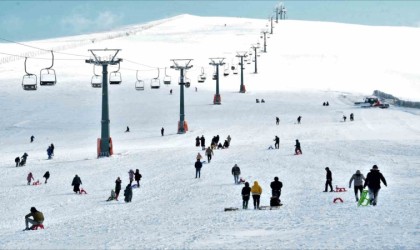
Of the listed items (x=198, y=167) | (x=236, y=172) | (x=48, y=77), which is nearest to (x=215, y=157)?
(x=198, y=167)

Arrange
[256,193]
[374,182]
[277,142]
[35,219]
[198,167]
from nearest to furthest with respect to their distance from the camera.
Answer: [374,182], [35,219], [256,193], [198,167], [277,142]

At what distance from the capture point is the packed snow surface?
49.0 ft

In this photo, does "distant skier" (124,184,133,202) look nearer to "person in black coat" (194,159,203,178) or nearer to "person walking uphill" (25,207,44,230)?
"person walking uphill" (25,207,44,230)

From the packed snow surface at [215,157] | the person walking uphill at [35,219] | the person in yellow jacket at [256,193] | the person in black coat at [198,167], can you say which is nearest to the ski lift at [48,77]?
the packed snow surface at [215,157]

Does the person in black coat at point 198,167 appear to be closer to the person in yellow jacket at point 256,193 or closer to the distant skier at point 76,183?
the distant skier at point 76,183

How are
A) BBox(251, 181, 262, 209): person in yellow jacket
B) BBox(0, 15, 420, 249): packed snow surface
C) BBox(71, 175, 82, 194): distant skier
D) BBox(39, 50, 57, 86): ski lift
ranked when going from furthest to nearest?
BBox(39, 50, 57, 86): ski lift, BBox(71, 175, 82, 194): distant skier, BBox(251, 181, 262, 209): person in yellow jacket, BBox(0, 15, 420, 249): packed snow surface

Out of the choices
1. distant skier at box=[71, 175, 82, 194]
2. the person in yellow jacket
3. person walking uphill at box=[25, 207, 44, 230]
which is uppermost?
the person in yellow jacket

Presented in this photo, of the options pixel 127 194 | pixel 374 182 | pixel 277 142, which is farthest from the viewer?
pixel 277 142

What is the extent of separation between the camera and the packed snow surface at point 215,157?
14.9 metres

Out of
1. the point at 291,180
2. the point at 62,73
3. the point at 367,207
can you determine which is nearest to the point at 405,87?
the point at 62,73

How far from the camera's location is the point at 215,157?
1258 inches

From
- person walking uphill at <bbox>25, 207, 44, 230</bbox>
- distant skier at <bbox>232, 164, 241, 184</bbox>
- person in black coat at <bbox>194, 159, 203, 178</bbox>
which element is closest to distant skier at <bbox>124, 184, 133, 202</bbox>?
distant skier at <bbox>232, 164, 241, 184</bbox>

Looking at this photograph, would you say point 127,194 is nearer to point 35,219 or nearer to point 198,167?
point 35,219

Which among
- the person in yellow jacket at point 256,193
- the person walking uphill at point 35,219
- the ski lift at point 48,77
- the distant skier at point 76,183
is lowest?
the person walking uphill at point 35,219
